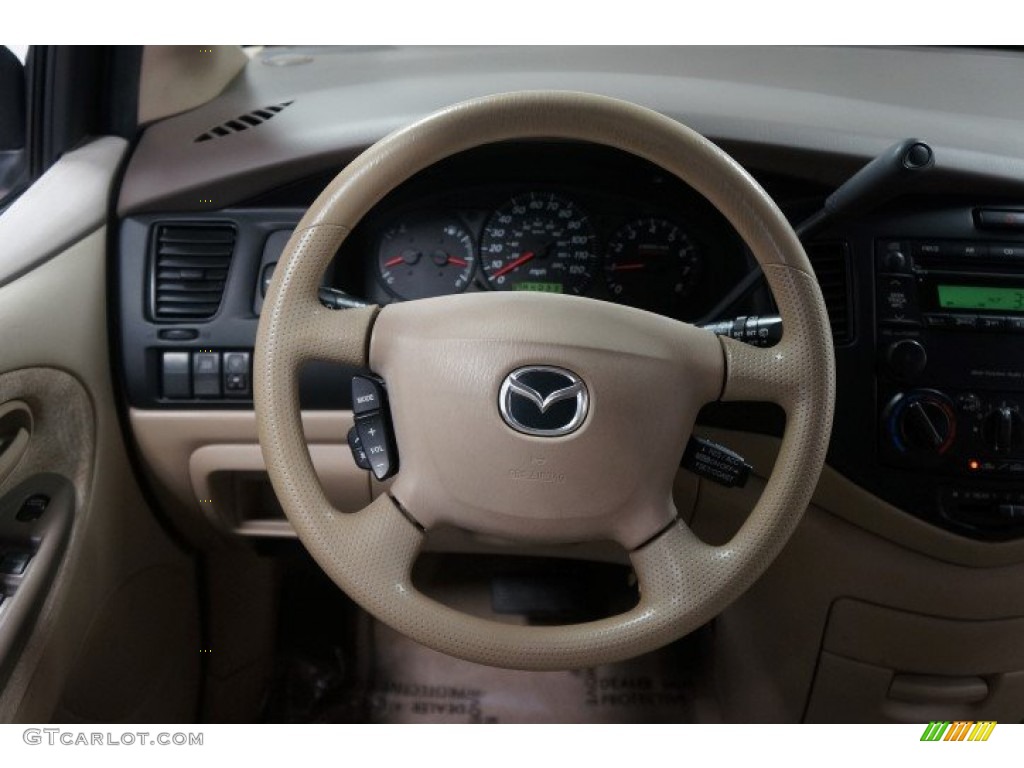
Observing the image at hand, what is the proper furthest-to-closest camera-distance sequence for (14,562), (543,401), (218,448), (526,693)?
(526,693) < (218,448) < (14,562) < (543,401)

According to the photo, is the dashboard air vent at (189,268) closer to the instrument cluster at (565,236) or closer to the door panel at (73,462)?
the door panel at (73,462)

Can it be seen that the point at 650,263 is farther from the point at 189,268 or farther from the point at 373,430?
the point at 189,268

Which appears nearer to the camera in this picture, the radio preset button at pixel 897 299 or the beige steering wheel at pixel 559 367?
the beige steering wheel at pixel 559 367

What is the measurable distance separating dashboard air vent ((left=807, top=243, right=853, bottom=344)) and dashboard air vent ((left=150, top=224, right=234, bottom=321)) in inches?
28.9

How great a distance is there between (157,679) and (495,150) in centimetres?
94

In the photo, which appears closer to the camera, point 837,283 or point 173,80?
point 837,283

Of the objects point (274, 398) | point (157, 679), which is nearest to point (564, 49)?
point (274, 398)

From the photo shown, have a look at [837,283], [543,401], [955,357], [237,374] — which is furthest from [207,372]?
[955,357]

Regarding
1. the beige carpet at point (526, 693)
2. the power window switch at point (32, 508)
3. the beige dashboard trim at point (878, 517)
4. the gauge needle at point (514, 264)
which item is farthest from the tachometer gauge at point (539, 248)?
the beige carpet at point (526, 693)

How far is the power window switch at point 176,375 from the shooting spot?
1076mm

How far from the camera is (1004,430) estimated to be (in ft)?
3.33

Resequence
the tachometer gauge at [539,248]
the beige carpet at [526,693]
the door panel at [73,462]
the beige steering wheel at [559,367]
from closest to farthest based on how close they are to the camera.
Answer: the beige steering wheel at [559,367]
the door panel at [73,462]
the tachometer gauge at [539,248]
the beige carpet at [526,693]

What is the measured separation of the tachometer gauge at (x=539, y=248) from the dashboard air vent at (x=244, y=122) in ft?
1.11

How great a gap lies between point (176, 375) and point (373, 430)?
0.39 meters
